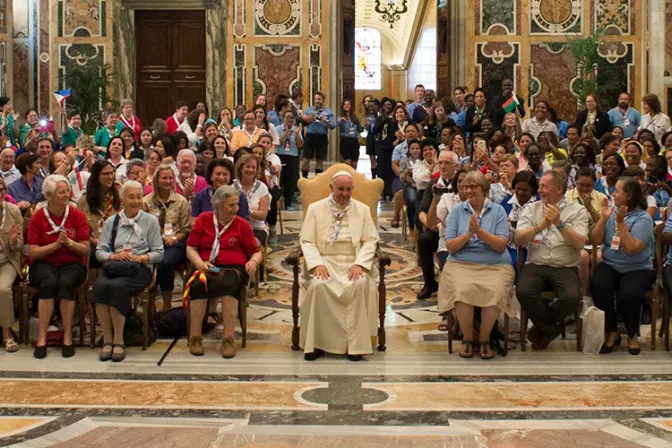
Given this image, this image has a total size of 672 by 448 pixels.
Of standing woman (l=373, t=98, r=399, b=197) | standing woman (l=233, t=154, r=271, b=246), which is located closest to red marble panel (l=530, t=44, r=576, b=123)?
standing woman (l=373, t=98, r=399, b=197)

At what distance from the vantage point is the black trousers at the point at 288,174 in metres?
13.0

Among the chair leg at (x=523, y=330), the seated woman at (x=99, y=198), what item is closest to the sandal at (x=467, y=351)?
the chair leg at (x=523, y=330)

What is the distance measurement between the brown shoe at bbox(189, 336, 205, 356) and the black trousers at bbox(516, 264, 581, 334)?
85.2 inches

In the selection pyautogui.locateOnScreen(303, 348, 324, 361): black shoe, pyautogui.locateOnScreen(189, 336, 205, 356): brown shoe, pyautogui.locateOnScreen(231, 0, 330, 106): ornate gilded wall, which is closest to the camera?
pyautogui.locateOnScreen(303, 348, 324, 361): black shoe

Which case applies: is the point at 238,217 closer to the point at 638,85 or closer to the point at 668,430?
the point at 668,430

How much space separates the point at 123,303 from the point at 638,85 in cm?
1205

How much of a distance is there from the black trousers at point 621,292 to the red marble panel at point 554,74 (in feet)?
32.9

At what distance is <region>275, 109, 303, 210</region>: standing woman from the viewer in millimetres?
12875

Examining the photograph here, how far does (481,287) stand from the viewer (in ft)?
22.0

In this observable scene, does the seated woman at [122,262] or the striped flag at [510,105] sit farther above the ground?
the striped flag at [510,105]

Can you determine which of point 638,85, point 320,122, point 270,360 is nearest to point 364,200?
point 270,360

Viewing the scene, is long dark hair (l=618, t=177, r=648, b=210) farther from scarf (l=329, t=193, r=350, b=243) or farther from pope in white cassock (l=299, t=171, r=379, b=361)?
scarf (l=329, t=193, r=350, b=243)

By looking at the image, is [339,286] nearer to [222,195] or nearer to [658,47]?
→ [222,195]

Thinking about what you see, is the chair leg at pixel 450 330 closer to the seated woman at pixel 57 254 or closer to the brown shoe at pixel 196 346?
the brown shoe at pixel 196 346
